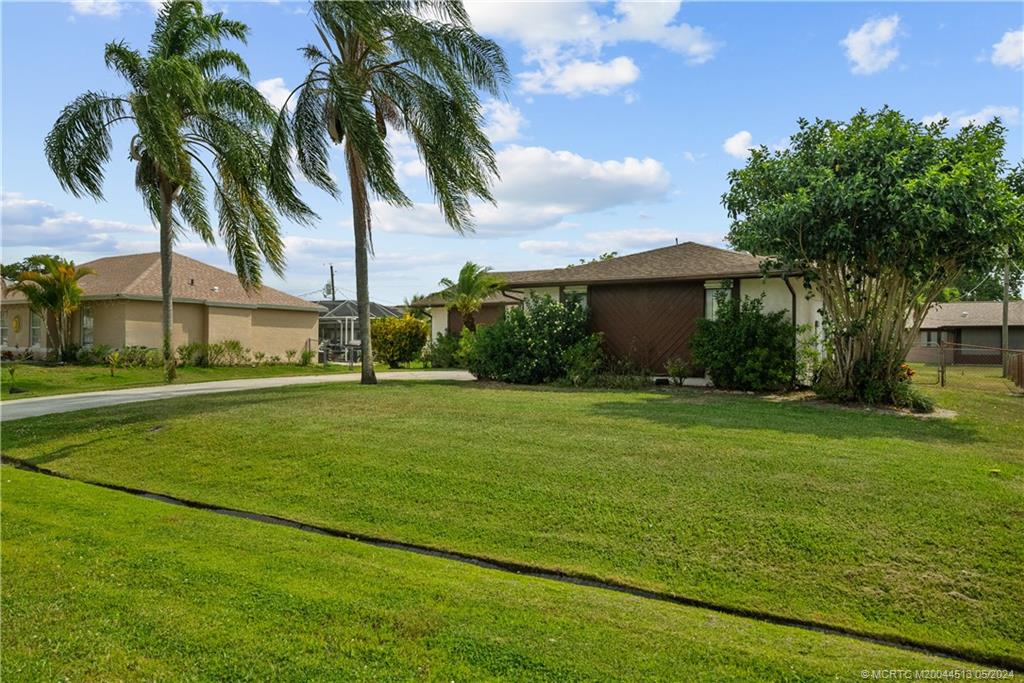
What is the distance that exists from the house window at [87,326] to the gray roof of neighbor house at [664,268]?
17269 mm

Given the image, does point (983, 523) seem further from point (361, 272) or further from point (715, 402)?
point (361, 272)

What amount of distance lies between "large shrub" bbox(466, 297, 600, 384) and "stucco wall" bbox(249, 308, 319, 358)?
14853 mm

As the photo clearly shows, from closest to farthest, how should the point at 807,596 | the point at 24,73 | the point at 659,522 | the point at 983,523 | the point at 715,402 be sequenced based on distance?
the point at 807,596 < the point at 983,523 < the point at 659,522 < the point at 24,73 < the point at 715,402

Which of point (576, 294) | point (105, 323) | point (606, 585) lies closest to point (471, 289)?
point (576, 294)

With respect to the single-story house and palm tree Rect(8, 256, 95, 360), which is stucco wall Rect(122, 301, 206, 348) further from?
palm tree Rect(8, 256, 95, 360)

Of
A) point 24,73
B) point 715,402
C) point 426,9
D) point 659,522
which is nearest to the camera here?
point 659,522

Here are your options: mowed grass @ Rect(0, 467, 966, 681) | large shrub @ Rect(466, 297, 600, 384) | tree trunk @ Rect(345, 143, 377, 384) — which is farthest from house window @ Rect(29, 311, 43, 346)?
mowed grass @ Rect(0, 467, 966, 681)

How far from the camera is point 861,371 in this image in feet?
44.4

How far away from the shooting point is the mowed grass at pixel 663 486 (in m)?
5.39

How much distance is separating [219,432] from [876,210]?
39.3 ft

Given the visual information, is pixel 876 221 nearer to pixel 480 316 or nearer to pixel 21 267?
pixel 480 316

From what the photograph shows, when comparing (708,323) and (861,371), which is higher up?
(708,323)

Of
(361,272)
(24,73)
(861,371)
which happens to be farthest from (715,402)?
(24,73)

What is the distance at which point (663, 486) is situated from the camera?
7.25 m
